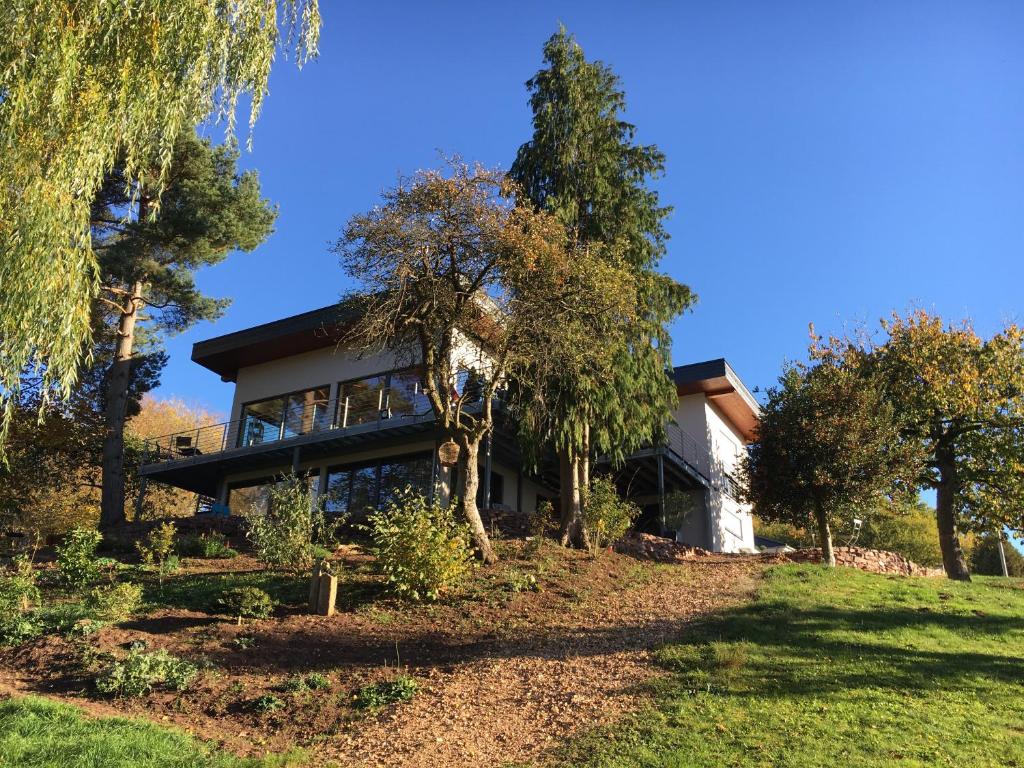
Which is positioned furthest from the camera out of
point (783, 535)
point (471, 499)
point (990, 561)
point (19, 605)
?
point (783, 535)

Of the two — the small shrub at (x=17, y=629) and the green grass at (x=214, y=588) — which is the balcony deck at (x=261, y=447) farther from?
the small shrub at (x=17, y=629)

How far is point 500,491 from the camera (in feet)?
72.3

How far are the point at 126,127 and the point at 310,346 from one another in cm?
1627

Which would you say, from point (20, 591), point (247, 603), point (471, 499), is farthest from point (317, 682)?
Result: point (471, 499)

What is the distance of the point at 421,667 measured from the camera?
9.48 meters

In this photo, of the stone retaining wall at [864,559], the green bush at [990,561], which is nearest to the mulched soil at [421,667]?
the stone retaining wall at [864,559]

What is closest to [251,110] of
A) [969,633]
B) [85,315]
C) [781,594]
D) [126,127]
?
[126,127]

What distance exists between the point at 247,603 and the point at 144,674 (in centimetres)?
259

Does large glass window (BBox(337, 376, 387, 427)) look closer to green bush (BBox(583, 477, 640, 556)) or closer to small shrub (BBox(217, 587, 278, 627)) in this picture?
green bush (BBox(583, 477, 640, 556))

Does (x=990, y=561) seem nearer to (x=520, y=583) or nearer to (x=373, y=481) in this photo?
(x=373, y=481)

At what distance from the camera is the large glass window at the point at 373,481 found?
2097 cm

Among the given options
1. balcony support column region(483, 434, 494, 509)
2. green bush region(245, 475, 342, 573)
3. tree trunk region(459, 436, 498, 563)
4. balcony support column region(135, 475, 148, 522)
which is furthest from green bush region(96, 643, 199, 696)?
balcony support column region(135, 475, 148, 522)

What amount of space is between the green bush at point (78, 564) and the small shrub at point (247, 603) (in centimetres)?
285

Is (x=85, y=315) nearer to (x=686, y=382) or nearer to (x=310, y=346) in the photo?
(x=310, y=346)
